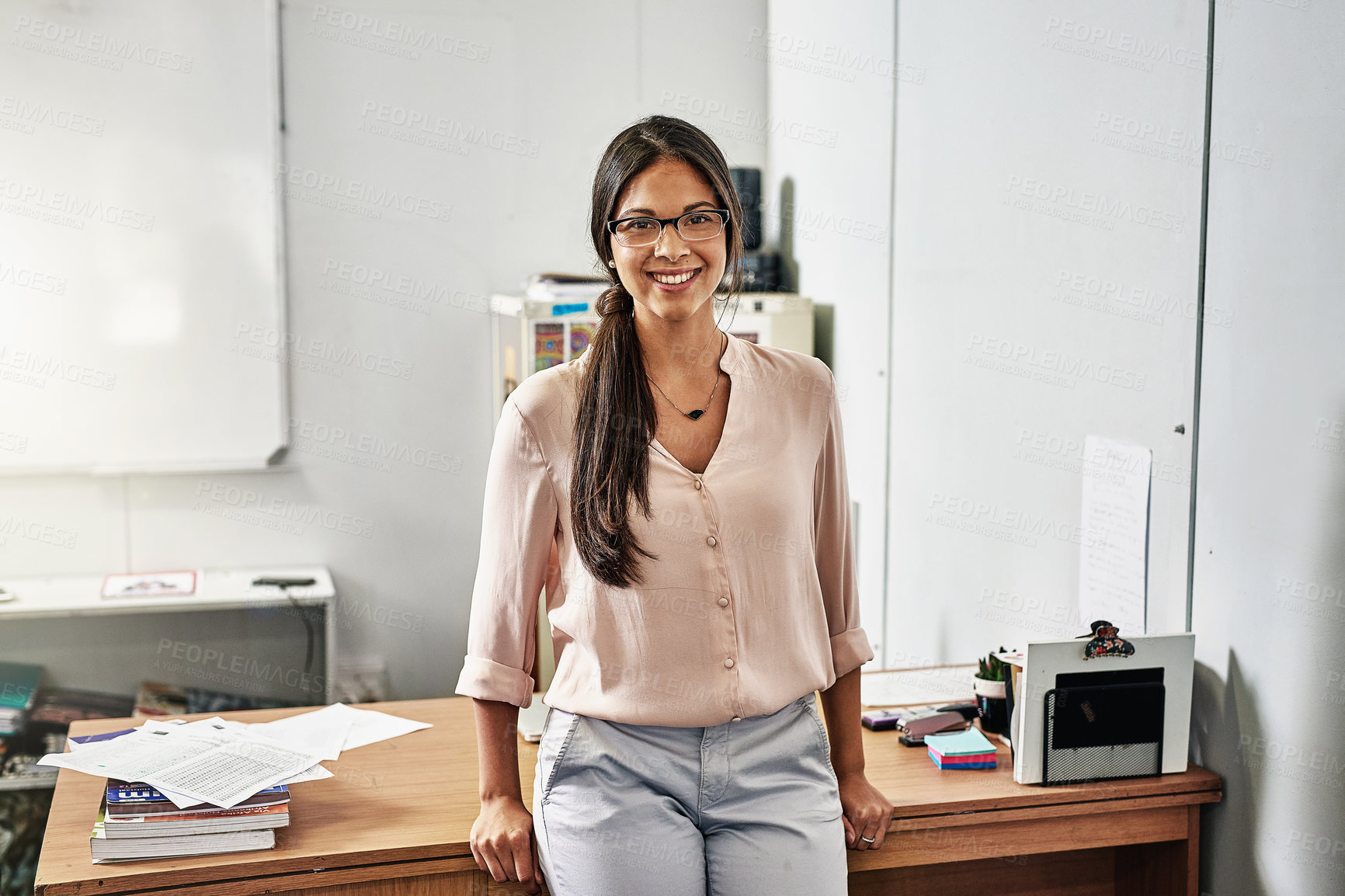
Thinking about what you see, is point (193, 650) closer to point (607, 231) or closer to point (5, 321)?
point (5, 321)

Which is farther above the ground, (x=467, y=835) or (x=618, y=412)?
(x=618, y=412)

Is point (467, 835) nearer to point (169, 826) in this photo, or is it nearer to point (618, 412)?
point (169, 826)

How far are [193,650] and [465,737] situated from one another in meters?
1.78

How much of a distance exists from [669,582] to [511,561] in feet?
0.65

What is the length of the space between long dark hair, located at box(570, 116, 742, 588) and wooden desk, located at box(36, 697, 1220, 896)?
46cm

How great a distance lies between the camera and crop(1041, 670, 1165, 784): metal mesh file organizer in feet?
5.42

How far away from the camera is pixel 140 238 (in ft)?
10.5

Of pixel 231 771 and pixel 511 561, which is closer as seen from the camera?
pixel 511 561

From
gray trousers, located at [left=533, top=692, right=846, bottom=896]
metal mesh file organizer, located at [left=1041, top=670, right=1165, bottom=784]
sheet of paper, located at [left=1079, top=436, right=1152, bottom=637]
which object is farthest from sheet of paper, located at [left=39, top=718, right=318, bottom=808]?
sheet of paper, located at [left=1079, top=436, right=1152, bottom=637]

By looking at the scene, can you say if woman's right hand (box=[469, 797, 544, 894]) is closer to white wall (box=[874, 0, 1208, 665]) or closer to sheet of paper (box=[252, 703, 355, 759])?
sheet of paper (box=[252, 703, 355, 759])

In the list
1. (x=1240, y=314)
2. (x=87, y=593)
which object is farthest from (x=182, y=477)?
(x=1240, y=314)

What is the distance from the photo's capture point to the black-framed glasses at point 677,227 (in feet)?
4.43

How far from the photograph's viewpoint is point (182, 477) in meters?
3.28

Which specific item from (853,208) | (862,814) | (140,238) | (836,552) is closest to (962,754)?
(862,814)
